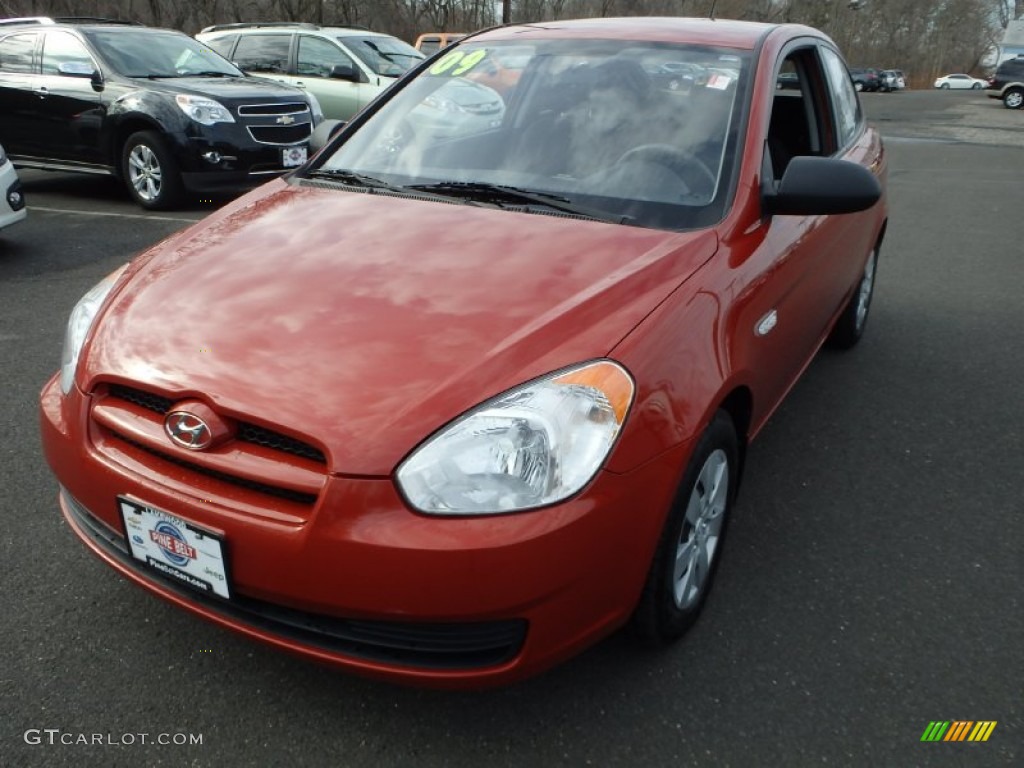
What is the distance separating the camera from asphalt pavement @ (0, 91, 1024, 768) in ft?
6.38

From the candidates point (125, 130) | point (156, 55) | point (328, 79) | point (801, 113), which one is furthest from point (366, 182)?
point (328, 79)

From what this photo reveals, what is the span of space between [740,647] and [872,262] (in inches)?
119

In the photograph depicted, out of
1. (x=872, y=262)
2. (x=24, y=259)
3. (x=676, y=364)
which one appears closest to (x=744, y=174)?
(x=676, y=364)

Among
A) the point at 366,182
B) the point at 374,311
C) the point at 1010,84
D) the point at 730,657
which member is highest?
the point at 366,182

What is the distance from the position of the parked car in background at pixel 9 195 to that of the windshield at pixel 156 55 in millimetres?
2567

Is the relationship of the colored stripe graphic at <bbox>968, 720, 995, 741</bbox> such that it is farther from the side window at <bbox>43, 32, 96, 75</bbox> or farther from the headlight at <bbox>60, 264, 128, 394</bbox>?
the side window at <bbox>43, 32, 96, 75</bbox>

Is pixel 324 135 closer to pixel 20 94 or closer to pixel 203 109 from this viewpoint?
pixel 203 109

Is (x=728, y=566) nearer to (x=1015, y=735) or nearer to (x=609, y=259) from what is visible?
(x=1015, y=735)

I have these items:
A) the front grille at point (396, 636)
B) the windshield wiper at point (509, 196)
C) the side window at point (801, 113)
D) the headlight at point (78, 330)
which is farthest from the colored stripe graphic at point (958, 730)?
the headlight at point (78, 330)

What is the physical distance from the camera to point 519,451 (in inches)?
67.1

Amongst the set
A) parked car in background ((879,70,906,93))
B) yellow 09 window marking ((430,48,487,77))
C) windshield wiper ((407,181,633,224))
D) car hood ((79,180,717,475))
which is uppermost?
yellow 09 window marking ((430,48,487,77))

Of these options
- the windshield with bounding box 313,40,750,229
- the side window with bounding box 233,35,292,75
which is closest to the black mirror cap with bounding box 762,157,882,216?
the windshield with bounding box 313,40,750,229

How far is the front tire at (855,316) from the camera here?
4309mm

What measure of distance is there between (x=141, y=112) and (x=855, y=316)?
6.19 m
